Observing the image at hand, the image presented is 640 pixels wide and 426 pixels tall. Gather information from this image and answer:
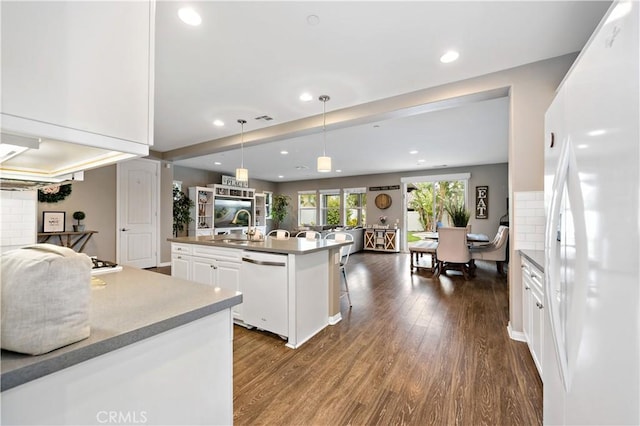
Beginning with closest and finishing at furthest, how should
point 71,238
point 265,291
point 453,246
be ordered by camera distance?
1. point 265,291
2. point 71,238
3. point 453,246

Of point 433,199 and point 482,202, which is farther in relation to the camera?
point 433,199

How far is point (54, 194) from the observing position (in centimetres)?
428

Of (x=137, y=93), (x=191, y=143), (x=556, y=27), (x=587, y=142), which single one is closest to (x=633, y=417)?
(x=587, y=142)

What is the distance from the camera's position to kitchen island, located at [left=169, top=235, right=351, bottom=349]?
2.36 metres

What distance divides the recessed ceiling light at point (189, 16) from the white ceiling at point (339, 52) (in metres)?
0.04

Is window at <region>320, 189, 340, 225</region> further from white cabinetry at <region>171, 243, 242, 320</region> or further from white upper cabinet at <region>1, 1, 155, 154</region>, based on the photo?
white upper cabinet at <region>1, 1, 155, 154</region>

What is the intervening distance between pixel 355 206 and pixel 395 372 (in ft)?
24.0

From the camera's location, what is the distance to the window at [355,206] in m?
8.93

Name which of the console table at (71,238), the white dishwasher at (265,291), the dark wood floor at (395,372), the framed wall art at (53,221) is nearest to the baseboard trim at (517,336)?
the dark wood floor at (395,372)

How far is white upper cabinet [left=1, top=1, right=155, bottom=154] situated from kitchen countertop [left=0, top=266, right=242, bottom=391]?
20.3 inches

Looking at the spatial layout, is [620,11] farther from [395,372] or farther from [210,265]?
[210,265]

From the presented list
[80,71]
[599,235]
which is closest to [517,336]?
[599,235]

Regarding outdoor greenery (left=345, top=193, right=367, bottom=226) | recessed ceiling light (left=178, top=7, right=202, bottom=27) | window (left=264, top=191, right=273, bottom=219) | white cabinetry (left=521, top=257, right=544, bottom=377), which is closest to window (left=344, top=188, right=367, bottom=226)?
outdoor greenery (left=345, top=193, right=367, bottom=226)

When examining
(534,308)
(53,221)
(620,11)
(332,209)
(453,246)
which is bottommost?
(534,308)
